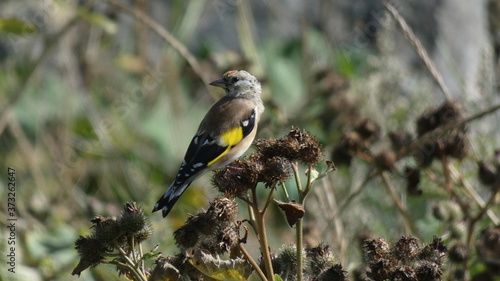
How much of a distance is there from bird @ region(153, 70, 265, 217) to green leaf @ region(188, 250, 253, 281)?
0.94 m

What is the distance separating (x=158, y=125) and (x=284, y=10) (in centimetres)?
160

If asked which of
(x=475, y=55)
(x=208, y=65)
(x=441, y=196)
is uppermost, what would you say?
(x=475, y=55)

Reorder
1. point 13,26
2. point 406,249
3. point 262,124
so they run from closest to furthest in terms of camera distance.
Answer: point 406,249 → point 13,26 → point 262,124

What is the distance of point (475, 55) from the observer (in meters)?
7.08

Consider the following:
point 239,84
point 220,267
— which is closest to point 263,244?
point 220,267

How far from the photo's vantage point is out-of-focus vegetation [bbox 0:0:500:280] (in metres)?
3.50

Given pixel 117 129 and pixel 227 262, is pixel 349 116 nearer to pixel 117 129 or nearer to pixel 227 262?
pixel 117 129

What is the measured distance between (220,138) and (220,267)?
152 cm

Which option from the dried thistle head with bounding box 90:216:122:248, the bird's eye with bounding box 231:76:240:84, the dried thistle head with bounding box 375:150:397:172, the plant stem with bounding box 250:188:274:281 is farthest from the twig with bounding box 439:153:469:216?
the dried thistle head with bounding box 90:216:122:248

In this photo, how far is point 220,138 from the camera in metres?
3.51

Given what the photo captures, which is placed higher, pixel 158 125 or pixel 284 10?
pixel 284 10

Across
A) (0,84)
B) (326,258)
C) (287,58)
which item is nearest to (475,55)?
(287,58)

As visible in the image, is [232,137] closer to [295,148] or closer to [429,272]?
[295,148]

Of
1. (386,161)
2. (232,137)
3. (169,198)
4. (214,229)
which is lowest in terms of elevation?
(214,229)
